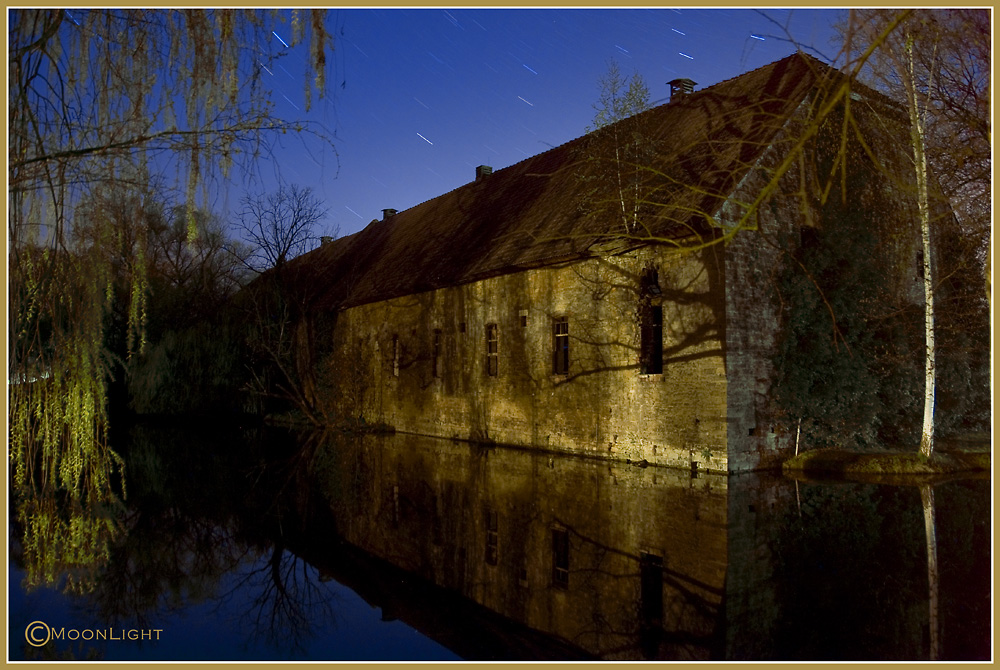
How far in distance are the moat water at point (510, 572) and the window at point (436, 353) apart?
29.5 feet

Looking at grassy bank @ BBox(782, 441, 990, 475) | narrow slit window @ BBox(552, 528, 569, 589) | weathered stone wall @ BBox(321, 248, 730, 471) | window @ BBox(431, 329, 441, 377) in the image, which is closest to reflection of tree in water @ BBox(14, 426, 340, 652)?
narrow slit window @ BBox(552, 528, 569, 589)

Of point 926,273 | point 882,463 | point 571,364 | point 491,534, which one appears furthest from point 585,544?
point 571,364

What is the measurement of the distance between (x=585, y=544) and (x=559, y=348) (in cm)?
904

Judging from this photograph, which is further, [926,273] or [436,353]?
[436,353]

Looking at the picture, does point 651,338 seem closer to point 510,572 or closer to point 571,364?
point 571,364

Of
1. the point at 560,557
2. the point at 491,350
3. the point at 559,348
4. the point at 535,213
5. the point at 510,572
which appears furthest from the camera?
the point at 535,213

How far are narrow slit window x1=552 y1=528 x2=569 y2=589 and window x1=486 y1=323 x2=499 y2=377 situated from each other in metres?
10.4

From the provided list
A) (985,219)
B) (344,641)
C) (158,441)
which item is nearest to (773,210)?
(985,219)

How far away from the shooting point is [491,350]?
18562 mm

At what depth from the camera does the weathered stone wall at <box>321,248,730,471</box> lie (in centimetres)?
1302

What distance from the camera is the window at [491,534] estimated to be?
7.16m

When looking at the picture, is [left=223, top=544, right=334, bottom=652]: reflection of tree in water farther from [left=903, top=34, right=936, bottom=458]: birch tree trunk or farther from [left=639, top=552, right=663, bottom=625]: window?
[left=903, top=34, right=936, bottom=458]: birch tree trunk

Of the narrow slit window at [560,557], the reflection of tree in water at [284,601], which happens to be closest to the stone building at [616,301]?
the narrow slit window at [560,557]

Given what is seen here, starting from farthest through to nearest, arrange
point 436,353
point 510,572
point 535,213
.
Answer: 1. point 436,353
2. point 535,213
3. point 510,572
